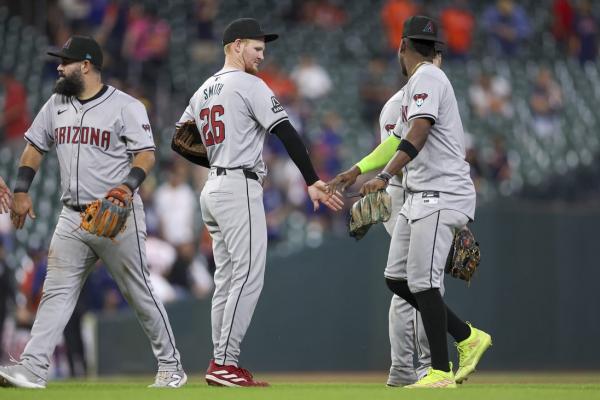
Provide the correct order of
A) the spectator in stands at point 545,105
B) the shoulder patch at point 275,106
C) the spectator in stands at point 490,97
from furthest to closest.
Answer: the spectator in stands at point 490,97, the spectator in stands at point 545,105, the shoulder patch at point 275,106


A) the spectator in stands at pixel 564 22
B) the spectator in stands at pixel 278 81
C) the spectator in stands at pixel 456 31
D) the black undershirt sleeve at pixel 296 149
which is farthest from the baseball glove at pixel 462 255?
the spectator in stands at pixel 564 22

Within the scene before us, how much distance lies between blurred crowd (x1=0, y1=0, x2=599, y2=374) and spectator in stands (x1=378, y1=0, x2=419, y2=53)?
20mm

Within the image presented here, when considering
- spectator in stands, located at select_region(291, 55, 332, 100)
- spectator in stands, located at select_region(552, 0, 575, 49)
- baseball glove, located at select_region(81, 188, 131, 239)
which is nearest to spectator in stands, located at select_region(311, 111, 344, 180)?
spectator in stands, located at select_region(291, 55, 332, 100)

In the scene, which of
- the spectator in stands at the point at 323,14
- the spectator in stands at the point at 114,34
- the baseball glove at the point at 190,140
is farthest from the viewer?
the spectator in stands at the point at 323,14

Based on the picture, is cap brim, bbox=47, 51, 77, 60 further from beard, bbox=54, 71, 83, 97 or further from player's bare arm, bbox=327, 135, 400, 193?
player's bare arm, bbox=327, 135, 400, 193

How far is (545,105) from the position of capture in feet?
46.8

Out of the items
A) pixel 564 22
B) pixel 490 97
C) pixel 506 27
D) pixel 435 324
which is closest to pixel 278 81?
pixel 490 97

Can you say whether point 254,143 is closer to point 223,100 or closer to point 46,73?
point 223,100

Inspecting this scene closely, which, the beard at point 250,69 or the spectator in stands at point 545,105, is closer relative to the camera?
the beard at point 250,69

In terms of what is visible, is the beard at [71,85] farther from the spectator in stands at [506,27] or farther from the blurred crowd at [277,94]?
the spectator in stands at [506,27]

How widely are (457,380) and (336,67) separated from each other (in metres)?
9.42

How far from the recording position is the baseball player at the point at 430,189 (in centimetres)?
604

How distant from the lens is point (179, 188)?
465 inches

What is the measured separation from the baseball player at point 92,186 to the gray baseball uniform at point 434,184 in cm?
Result: 139
